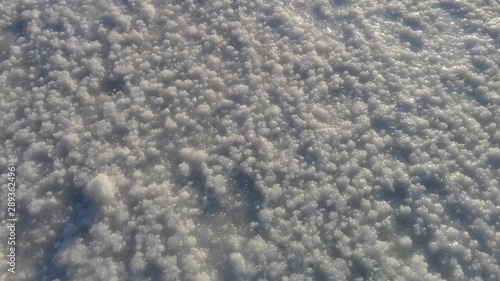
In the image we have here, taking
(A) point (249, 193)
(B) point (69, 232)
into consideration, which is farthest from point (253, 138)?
(B) point (69, 232)

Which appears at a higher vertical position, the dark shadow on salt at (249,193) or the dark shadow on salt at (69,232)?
the dark shadow on salt at (249,193)

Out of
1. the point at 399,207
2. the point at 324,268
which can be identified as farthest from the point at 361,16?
the point at 324,268

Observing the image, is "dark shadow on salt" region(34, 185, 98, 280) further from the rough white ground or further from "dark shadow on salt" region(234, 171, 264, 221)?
"dark shadow on salt" region(234, 171, 264, 221)

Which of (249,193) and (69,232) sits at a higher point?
(249,193)

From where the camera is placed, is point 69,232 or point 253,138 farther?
point 253,138

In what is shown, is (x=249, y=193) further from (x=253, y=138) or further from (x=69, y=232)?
(x=69, y=232)

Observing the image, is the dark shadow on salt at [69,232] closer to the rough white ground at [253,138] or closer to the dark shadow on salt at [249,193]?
the rough white ground at [253,138]

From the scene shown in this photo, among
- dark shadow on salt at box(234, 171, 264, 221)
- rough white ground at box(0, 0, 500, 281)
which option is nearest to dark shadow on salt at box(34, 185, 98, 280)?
rough white ground at box(0, 0, 500, 281)

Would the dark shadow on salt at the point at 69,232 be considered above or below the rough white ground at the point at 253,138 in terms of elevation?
below

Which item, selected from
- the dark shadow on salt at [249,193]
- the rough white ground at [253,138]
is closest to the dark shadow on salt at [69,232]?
the rough white ground at [253,138]
